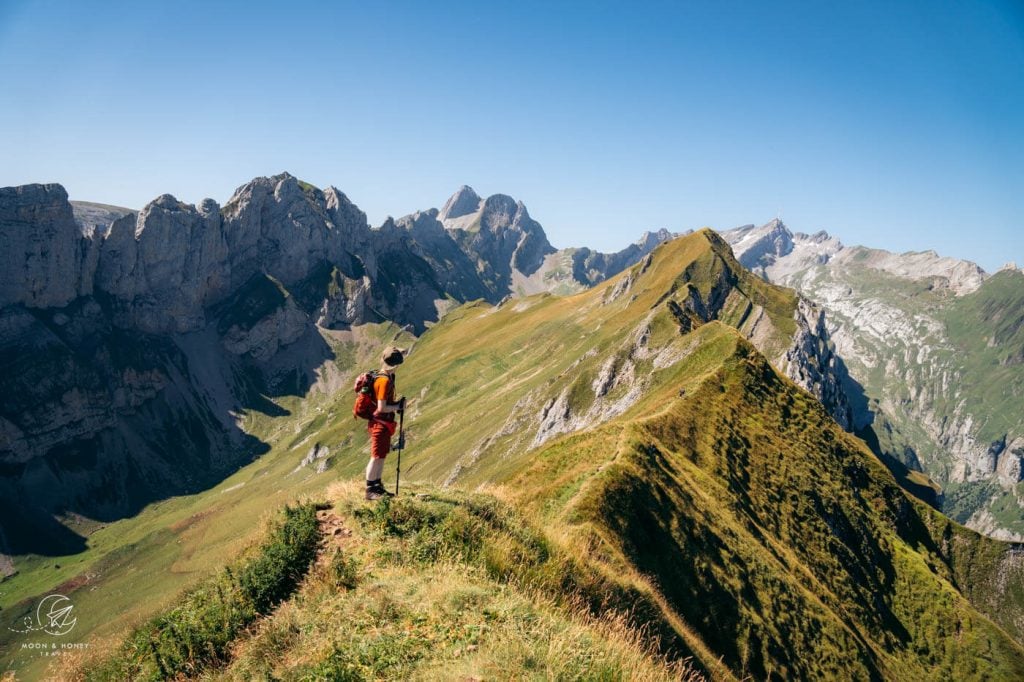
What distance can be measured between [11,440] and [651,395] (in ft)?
811

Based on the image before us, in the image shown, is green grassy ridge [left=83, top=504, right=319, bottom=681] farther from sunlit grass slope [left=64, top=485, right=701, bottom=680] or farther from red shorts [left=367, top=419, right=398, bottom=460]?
red shorts [left=367, top=419, right=398, bottom=460]

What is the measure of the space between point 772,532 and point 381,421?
3583 cm

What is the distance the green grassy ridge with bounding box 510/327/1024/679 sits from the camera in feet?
81.8

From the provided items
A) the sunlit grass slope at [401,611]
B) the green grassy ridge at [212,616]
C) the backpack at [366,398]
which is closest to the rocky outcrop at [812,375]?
the sunlit grass slope at [401,611]

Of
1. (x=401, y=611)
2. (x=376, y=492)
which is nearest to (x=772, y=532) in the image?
(x=376, y=492)

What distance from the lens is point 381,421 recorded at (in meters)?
15.8

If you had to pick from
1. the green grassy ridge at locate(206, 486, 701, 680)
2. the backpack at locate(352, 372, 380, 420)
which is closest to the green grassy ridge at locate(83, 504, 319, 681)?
the green grassy ridge at locate(206, 486, 701, 680)

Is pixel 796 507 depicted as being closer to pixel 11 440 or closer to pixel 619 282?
pixel 619 282

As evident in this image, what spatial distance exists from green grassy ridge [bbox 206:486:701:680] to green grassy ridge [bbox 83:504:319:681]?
0.64 metres

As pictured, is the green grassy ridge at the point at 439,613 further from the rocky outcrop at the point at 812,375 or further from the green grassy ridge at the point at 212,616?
the rocky outcrop at the point at 812,375

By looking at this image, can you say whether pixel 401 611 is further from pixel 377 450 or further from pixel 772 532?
pixel 772 532

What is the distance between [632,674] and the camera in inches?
343

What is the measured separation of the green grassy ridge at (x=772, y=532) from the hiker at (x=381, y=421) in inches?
377

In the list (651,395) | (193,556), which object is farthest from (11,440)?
(651,395)
